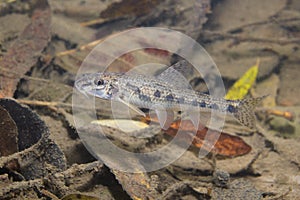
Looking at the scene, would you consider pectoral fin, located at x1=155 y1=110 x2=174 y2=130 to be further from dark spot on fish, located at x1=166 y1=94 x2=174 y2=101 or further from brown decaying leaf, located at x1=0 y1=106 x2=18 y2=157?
brown decaying leaf, located at x1=0 y1=106 x2=18 y2=157

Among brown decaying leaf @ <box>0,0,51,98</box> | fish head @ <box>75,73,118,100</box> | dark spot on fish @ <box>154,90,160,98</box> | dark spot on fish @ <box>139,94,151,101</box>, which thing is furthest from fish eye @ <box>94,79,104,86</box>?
brown decaying leaf @ <box>0,0,51,98</box>

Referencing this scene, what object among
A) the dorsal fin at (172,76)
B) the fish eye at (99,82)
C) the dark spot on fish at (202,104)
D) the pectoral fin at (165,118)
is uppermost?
the dorsal fin at (172,76)

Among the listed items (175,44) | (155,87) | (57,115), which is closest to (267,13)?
(175,44)

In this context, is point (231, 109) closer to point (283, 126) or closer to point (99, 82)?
point (99, 82)

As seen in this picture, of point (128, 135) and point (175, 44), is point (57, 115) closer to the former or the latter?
point (128, 135)

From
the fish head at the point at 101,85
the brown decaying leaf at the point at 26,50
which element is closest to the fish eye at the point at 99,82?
the fish head at the point at 101,85

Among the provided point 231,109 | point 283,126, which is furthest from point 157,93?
point 283,126

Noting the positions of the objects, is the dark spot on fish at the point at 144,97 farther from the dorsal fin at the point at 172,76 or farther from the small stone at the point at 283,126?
the small stone at the point at 283,126
